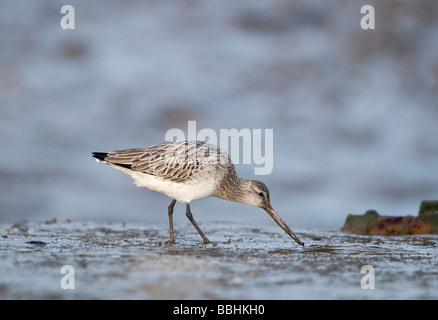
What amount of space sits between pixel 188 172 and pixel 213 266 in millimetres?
2532

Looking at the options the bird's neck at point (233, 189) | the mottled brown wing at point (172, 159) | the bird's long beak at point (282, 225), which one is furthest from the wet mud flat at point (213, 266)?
the mottled brown wing at point (172, 159)

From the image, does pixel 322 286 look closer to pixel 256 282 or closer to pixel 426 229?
pixel 256 282

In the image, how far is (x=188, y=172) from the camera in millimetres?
7465

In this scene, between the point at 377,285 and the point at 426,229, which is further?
the point at 426,229

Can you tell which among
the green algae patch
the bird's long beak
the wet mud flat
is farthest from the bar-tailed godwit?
the green algae patch

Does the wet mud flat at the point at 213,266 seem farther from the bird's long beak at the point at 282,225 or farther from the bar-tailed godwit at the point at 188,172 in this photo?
the bar-tailed godwit at the point at 188,172

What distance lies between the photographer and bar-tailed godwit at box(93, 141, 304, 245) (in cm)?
749

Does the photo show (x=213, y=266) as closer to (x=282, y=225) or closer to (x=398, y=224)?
(x=282, y=225)

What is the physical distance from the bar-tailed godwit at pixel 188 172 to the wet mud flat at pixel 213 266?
0.57m

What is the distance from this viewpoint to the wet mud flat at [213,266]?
163 inches

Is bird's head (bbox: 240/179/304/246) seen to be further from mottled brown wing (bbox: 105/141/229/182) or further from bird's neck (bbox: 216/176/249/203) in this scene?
mottled brown wing (bbox: 105/141/229/182)
